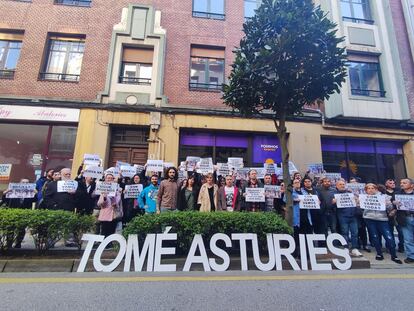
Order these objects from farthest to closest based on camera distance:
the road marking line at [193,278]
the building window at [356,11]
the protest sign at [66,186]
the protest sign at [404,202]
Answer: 1. the building window at [356,11]
2. the protest sign at [66,186]
3. the protest sign at [404,202]
4. the road marking line at [193,278]

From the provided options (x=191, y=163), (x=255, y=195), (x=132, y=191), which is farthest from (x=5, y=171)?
(x=255, y=195)

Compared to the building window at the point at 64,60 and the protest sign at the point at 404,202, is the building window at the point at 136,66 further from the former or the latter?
the protest sign at the point at 404,202

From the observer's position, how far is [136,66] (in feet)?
40.7

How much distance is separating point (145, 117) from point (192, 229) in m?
7.43

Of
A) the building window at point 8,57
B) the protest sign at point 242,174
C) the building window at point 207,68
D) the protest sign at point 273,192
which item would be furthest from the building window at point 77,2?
the protest sign at point 273,192

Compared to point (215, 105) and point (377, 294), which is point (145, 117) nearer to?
point (215, 105)

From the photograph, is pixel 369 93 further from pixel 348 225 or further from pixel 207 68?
pixel 348 225

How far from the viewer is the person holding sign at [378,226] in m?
6.00

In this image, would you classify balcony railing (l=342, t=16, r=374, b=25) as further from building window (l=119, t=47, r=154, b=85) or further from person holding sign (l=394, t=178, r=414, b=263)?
person holding sign (l=394, t=178, r=414, b=263)

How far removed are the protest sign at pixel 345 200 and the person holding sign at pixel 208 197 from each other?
9.59 ft

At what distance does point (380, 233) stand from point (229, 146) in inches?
271

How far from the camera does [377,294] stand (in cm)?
391

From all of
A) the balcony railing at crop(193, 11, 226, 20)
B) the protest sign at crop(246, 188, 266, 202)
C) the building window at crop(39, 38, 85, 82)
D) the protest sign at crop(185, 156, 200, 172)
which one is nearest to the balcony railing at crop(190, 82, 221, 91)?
the balcony railing at crop(193, 11, 226, 20)

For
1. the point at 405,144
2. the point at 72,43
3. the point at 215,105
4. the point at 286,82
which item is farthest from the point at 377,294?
the point at 72,43
